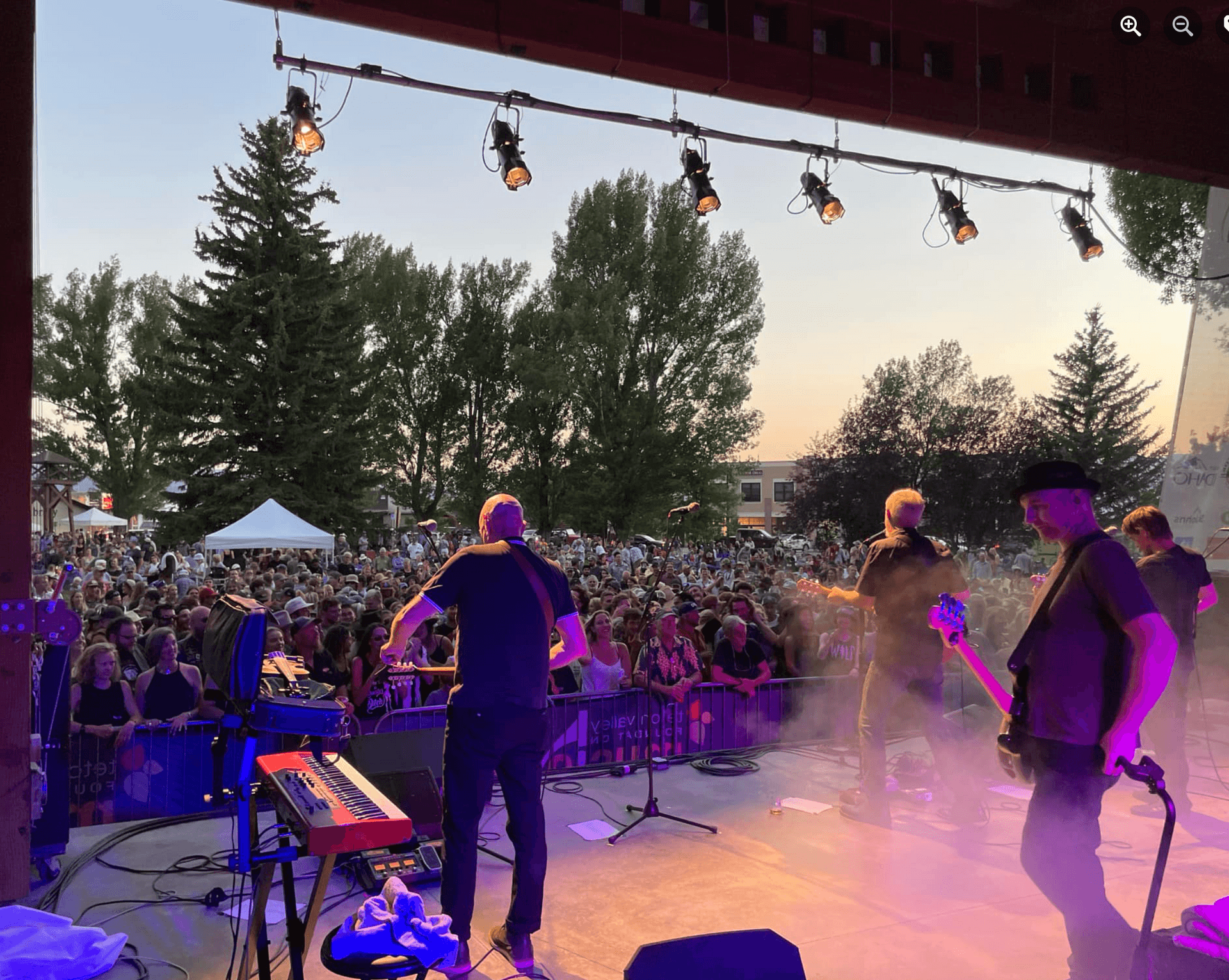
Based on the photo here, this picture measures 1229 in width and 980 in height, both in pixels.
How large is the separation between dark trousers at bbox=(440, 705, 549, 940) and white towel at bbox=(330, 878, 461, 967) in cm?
136

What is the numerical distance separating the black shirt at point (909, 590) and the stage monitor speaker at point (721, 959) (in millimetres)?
3439

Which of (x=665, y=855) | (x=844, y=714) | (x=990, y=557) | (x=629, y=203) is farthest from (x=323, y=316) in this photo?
(x=665, y=855)

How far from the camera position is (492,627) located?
3443 mm

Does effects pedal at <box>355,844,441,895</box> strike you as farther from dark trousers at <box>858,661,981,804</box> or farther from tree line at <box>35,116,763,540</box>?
tree line at <box>35,116,763,540</box>

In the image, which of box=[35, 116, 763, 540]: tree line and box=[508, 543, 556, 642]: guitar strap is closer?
box=[508, 543, 556, 642]: guitar strap

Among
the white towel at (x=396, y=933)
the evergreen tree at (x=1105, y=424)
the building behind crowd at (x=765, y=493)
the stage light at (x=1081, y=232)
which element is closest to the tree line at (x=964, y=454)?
the evergreen tree at (x=1105, y=424)

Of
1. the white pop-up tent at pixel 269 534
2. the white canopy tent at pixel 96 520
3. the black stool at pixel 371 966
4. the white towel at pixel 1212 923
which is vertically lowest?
the white towel at pixel 1212 923

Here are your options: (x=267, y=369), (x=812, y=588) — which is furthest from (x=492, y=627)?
(x=267, y=369)

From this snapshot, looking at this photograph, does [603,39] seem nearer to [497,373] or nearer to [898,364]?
[898,364]

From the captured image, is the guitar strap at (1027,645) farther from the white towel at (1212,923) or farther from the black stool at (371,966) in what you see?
the black stool at (371,966)

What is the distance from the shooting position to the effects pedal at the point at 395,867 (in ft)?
14.1

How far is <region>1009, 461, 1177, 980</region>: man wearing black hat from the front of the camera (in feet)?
9.14

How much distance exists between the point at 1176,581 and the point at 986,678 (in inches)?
125

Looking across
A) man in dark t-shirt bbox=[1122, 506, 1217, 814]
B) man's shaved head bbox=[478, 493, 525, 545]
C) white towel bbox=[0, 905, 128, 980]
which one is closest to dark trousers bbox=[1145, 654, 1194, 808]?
man in dark t-shirt bbox=[1122, 506, 1217, 814]
